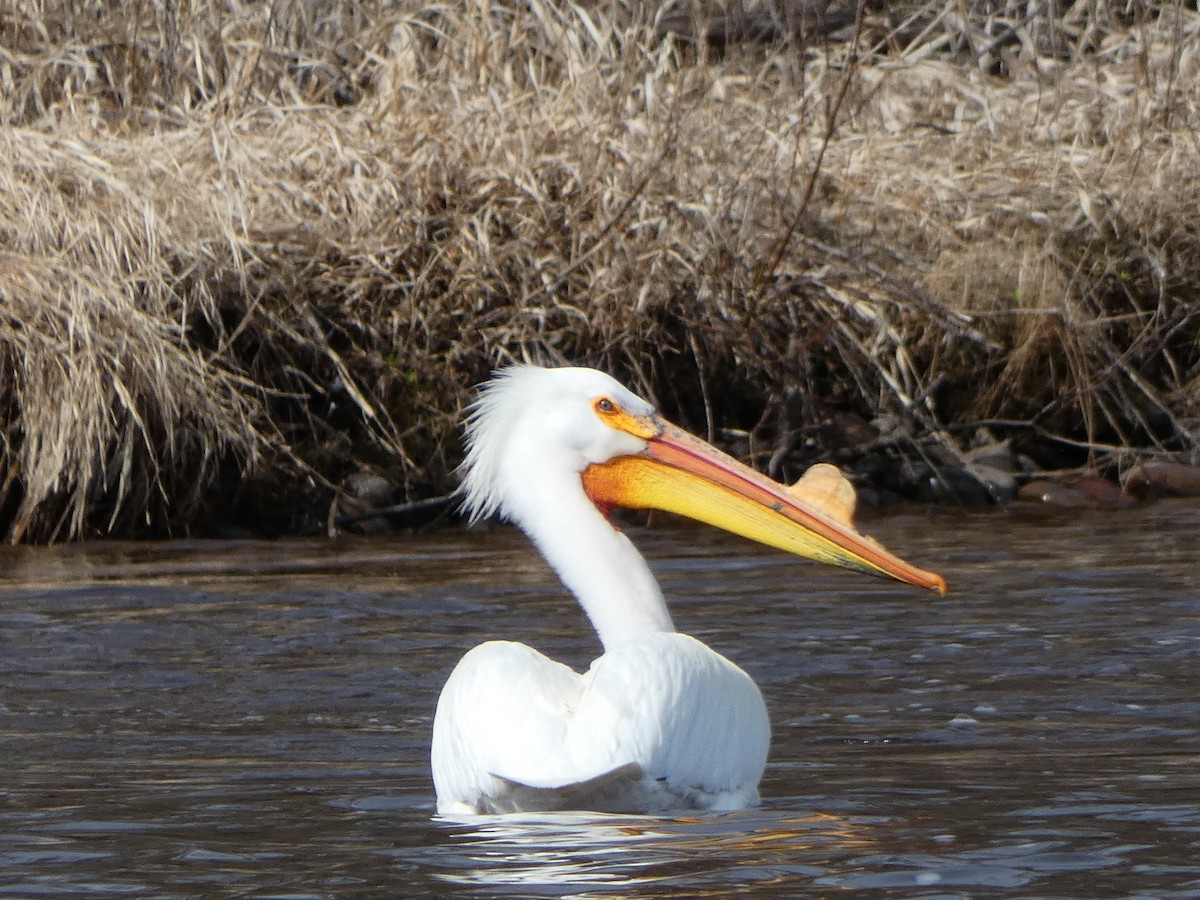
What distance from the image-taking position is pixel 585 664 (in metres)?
5.53

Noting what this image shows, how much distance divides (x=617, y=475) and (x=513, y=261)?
4468 millimetres

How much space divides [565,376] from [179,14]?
20.7 ft

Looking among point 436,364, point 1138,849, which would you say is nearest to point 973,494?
point 436,364

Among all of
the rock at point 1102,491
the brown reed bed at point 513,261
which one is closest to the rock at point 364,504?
the brown reed bed at point 513,261

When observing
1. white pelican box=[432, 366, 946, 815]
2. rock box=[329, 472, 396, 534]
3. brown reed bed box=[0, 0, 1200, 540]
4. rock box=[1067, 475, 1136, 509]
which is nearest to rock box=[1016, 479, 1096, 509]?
rock box=[1067, 475, 1136, 509]

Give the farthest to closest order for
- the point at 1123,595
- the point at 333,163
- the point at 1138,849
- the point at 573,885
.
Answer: the point at 333,163 → the point at 1123,595 → the point at 1138,849 → the point at 573,885

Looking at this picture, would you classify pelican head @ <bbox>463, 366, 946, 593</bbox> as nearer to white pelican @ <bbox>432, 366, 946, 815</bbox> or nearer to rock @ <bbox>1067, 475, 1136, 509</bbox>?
white pelican @ <bbox>432, 366, 946, 815</bbox>

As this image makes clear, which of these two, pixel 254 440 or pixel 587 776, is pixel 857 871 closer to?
pixel 587 776

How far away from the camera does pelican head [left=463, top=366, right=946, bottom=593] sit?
13.3ft

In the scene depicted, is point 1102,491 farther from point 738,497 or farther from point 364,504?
point 738,497

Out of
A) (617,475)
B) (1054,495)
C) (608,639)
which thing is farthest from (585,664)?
(1054,495)

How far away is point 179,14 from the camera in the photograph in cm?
980

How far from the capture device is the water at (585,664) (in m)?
3.29

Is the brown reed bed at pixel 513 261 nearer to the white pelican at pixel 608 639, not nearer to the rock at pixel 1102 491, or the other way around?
the rock at pixel 1102 491
